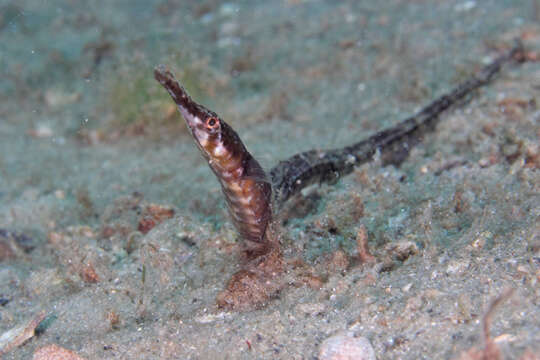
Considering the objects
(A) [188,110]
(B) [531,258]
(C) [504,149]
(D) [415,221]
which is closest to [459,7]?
(C) [504,149]

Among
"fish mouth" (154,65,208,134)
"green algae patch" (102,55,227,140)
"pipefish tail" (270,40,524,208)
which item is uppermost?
"fish mouth" (154,65,208,134)

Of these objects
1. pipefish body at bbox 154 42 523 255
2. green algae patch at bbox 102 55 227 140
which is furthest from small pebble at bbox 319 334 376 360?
green algae patch at bbox 102 55 227 140

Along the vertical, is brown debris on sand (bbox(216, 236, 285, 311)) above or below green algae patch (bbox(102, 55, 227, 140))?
below

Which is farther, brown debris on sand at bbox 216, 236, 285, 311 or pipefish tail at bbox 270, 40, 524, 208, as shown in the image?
pipefish tail at bbox 270, 40, 524, 208

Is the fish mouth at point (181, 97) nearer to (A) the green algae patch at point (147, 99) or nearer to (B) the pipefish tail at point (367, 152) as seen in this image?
(B) the pipefish tail at point (367, 152)

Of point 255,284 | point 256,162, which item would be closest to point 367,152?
point 256,162

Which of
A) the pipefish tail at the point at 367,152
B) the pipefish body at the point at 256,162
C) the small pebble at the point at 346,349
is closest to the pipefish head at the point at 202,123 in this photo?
the pipefish body at the point at 256,162

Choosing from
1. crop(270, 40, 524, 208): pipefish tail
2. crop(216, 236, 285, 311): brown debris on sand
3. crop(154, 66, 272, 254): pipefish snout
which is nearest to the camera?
crop(154, 66, 272, 254): pipefish snout

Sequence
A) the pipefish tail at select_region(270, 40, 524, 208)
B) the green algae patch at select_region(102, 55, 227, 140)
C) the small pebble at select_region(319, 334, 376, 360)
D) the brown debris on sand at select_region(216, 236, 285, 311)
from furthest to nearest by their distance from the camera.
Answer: the green algae patch at select_region(102, 55, 227, 140), the pipefish tail at select_region(270, 40, 524, 208), the brown debris on sand at select_region(216, 236, 285, 311), the small pebble at select_region(319, 334, 376, 360)

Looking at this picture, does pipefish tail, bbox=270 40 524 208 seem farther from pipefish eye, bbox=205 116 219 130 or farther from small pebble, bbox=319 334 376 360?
small pebble, bbox=319 334 376 360
